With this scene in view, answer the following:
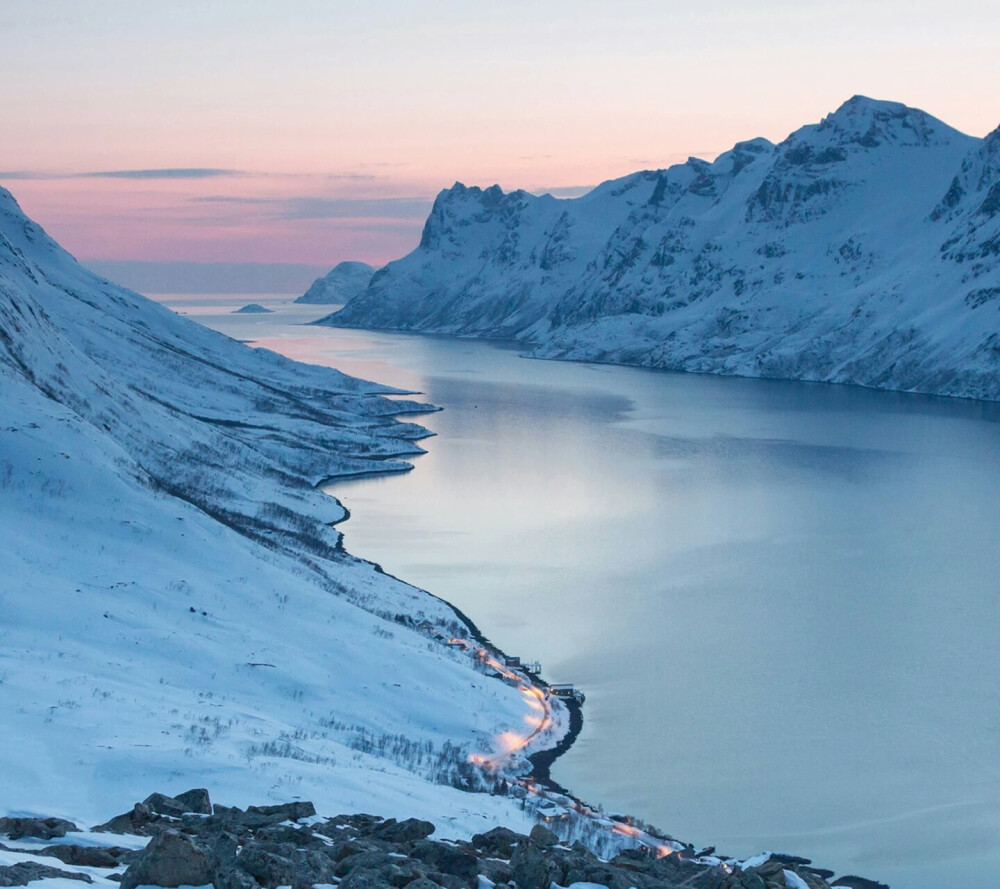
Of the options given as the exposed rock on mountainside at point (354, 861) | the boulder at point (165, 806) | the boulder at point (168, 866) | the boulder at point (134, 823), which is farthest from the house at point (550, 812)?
the boulder at point (168, 866)

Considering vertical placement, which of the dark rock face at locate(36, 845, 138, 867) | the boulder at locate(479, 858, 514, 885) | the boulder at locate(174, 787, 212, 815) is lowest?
the boulder at locate(174, 787, 212, 815)

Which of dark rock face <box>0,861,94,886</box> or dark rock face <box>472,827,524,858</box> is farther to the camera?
dark rock face <box>472,827,524,858</box>

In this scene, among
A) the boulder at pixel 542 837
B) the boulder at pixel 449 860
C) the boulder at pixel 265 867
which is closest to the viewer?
the boulder at pixel 265 867

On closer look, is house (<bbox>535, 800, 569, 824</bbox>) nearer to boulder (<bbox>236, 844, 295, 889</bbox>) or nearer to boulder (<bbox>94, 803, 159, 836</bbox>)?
boulder (<bbox>94, 803, 159, 836</bbox>)

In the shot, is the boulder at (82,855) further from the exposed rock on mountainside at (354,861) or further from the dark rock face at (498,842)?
the dark rock face at (498,842)

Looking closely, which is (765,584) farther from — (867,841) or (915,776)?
(867,841)

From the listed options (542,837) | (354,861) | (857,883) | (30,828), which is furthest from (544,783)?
(30,828)

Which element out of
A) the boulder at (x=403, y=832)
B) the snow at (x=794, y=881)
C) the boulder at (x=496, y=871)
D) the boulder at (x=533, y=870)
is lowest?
the boulder at (x=403, y=832)

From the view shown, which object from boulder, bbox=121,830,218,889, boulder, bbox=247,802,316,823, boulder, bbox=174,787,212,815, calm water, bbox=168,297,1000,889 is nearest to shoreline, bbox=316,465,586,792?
calm water, bbox=168,297,1000,889
